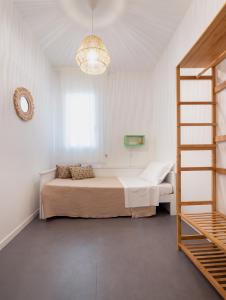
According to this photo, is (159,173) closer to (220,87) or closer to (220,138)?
(220,138)

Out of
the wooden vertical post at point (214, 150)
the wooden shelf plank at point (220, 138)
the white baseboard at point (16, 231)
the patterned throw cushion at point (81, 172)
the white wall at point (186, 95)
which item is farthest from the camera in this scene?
the patterned throw cushion at point (81, 172)

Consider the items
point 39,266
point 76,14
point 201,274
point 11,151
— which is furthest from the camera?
point 76,14

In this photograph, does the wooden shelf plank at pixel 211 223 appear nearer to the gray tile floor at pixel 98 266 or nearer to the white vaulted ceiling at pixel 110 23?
the gray tile floor at pixel 98 266

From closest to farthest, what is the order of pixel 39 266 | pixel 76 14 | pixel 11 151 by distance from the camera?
pixel 39 266 < pixel 11 151 < pixel 76 14

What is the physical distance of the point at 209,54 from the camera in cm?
166

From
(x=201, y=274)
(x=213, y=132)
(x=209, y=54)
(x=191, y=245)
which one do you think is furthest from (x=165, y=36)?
(x=201, y=274)

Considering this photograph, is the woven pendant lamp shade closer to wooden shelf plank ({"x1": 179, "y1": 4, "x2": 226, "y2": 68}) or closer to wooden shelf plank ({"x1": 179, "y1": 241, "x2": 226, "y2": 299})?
wooden shelf plank ({"x1": 179, "y1": 4, "x2": 226, "y2": 68})

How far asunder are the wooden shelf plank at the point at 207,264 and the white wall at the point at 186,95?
422mm

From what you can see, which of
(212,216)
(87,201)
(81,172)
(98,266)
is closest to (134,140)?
(81,172)

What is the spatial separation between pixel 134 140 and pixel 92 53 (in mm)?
2185

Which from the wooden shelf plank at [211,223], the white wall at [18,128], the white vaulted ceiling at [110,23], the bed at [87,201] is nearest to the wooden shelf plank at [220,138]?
the wooden shelf plank at [211,223]

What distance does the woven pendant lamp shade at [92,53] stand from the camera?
2.21 meters

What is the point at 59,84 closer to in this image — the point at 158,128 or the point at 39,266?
the point at 158,128

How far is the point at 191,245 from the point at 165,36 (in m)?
2.79
